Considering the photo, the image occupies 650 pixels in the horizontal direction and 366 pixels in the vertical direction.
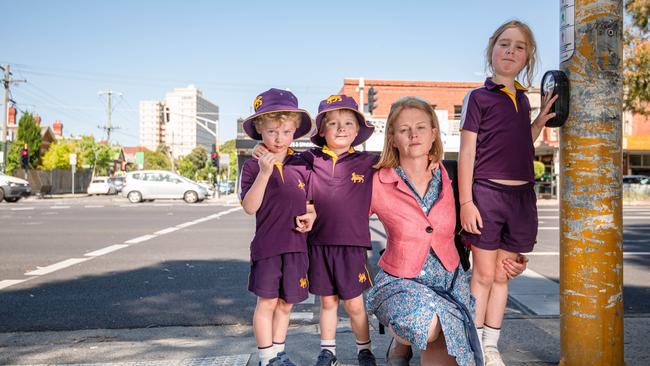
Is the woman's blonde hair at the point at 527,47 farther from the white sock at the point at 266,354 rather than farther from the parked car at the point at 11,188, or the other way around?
the parked car at the point at 11,188

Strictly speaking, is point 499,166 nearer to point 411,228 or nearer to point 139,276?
point 411,228

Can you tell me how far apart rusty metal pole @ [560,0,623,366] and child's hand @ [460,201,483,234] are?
16.7 inches

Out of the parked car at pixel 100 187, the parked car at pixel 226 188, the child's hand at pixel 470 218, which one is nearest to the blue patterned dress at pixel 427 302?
the child's hand at pixel 470 218

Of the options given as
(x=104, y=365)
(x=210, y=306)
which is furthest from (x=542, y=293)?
(x=104, y=365)

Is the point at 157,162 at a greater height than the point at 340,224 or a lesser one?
greater

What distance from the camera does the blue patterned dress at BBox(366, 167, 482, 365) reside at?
8.10 ft

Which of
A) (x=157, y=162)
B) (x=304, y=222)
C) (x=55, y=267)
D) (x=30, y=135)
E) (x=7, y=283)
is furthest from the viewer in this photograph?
(x=157, y=162)

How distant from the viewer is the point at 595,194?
2.71 m

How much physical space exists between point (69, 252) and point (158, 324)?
5.40m

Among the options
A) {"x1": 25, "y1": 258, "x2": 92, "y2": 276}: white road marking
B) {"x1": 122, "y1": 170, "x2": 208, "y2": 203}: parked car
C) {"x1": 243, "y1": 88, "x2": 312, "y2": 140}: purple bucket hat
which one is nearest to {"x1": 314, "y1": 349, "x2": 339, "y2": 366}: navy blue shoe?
{"x1": 243, "y1": 88, "x2": 312, "y2": 140}: purple bucket hat

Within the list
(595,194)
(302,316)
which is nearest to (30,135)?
(302,316)

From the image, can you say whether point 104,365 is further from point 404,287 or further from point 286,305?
point 404,287

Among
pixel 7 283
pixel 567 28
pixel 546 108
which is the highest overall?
pixel 567 28

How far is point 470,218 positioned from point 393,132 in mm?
585
